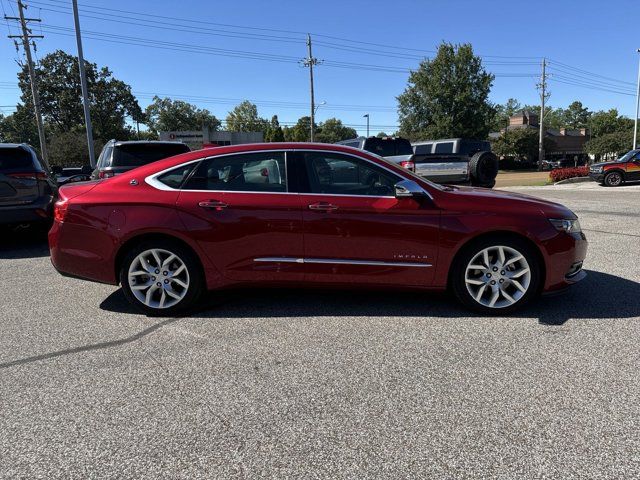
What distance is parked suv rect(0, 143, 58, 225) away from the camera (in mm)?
7004

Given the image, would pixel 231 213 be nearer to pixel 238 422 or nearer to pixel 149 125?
pixel 238 422

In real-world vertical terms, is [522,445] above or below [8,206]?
below

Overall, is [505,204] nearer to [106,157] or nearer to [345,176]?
[345,176]

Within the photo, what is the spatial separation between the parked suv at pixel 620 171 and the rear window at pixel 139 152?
19040mm

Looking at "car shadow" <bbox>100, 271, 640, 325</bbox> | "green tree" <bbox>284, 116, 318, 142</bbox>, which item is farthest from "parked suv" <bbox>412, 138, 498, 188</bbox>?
"green tree" <bbox>284, 116, 318, 142</bbox>

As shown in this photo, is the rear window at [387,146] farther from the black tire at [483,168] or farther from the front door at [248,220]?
the front door at [248,220]

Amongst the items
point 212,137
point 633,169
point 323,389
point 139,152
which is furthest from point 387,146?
point 212,137

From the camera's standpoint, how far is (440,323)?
399 centimetres

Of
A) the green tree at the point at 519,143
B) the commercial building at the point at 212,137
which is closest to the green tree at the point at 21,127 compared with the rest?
the commercial building at the point at 212,137

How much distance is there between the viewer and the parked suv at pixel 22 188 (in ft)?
23.0

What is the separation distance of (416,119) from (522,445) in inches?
2225

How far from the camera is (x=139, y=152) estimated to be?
8.50 m

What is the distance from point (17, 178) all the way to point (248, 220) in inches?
200

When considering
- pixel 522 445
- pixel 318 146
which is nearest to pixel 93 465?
pixel 522 445
